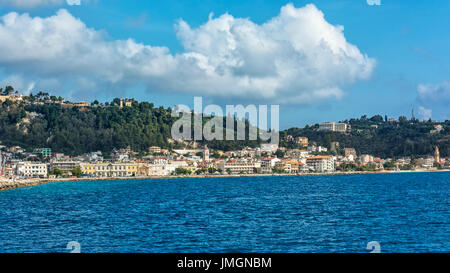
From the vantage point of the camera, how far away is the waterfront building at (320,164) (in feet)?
424

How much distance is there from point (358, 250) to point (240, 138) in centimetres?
13989

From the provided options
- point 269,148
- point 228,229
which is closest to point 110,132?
point 269,148

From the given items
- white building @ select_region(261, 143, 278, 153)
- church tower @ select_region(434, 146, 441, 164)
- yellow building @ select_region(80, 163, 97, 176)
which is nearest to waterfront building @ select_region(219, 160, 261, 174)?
yellow building @ select_region(80, 163, 97, 176)

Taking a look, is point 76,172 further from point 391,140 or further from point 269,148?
point 391,140

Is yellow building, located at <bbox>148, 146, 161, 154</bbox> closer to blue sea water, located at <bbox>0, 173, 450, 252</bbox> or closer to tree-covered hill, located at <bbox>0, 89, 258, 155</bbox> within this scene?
tree-covered hill, located at <bbox>0, 89, 258, 155</bbox>

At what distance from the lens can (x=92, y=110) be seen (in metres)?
156

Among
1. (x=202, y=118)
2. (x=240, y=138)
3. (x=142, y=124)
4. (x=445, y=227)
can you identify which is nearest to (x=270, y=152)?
(x=240, y=138)

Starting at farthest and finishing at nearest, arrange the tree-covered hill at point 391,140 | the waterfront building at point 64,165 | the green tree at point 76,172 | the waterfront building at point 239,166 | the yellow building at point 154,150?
1. the tree-covered hill at point 391,140
2. the yellow building at point 154,150
3. the waterfront building at point 239,166
4. the waterfront building at point 64,165
5. the green tree at point 76,172

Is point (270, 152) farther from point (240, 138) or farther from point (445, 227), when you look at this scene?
point (445, 227)

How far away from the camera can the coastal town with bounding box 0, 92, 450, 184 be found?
10675 centimetres

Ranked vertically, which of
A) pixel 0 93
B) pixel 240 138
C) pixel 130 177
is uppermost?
pixel 0 93

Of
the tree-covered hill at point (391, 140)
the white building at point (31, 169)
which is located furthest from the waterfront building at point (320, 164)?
the white building at point (31, 169)

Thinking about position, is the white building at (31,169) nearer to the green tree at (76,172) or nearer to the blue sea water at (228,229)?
the green tree at (76,172)

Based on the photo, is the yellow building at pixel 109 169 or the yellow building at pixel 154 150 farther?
the yellow building at pixel 154 150
